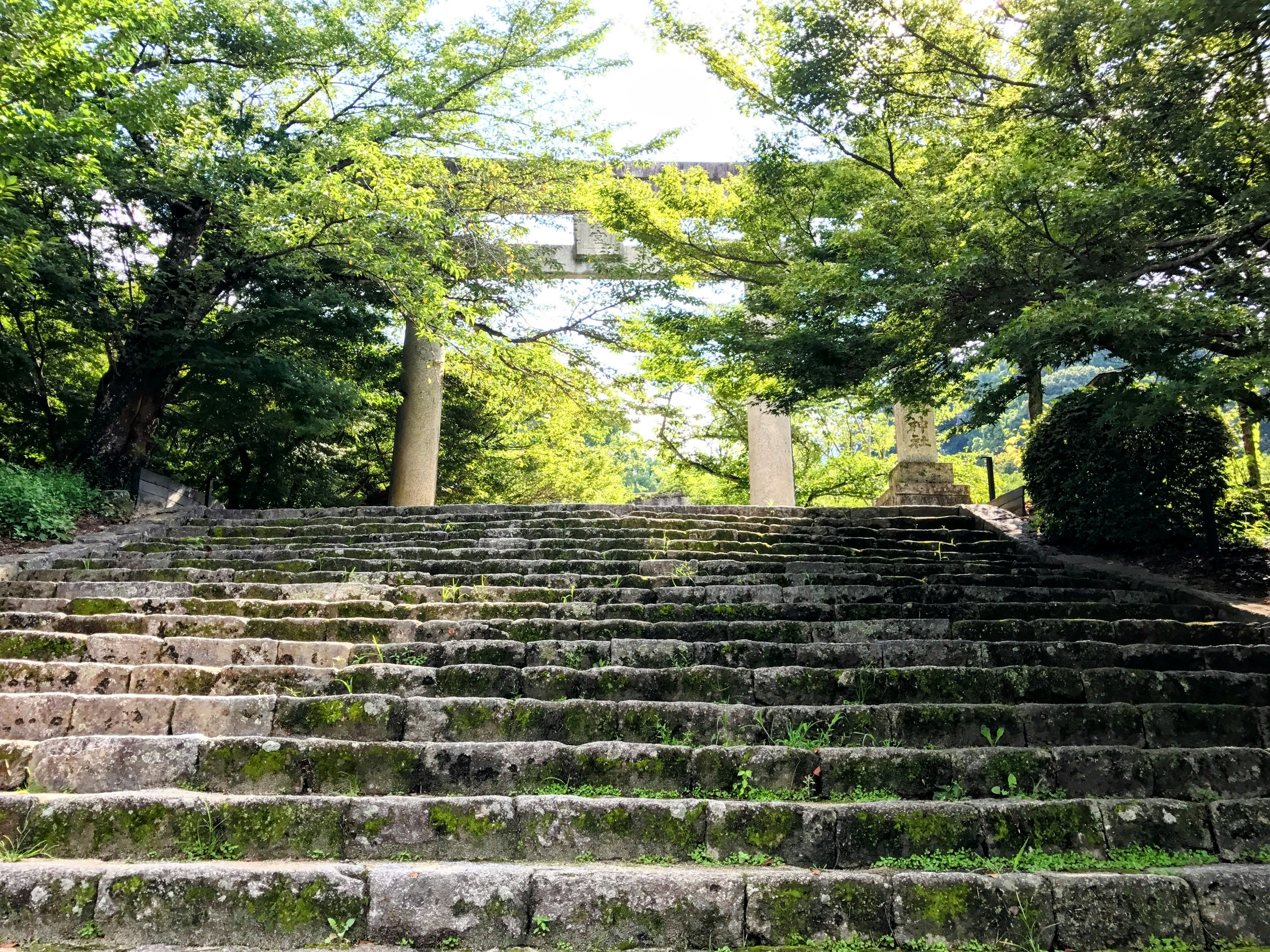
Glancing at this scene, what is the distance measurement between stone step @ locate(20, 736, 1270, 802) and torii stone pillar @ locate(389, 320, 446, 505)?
37.4ft

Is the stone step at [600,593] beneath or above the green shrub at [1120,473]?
beneath

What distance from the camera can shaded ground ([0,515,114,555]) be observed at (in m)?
8.86

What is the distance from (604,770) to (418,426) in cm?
1255

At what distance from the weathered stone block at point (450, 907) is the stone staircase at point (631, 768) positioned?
0.04ft

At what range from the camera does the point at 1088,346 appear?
238 inches

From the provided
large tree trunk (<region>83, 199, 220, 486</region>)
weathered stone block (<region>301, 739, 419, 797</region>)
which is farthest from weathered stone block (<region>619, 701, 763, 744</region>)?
large tree trunk (<region>83, 199, 220, 486</region>)

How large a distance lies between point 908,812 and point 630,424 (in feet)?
45.2

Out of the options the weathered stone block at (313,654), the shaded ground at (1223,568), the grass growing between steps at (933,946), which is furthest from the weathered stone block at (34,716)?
the shaded ground at (1223,568)

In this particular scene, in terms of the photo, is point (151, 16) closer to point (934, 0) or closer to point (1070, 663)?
point (934, 0)

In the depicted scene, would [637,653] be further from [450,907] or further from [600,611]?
[450,907]

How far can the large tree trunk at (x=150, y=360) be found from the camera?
38.9ft

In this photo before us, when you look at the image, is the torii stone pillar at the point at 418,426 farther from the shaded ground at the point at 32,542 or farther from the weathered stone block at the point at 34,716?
the weathered stone block at the point at 34,716

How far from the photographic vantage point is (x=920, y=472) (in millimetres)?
12438

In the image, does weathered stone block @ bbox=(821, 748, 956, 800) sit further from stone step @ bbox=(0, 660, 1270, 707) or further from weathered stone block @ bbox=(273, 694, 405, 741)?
weathered stone block @ bbox=(273, 694, 405, 741)
